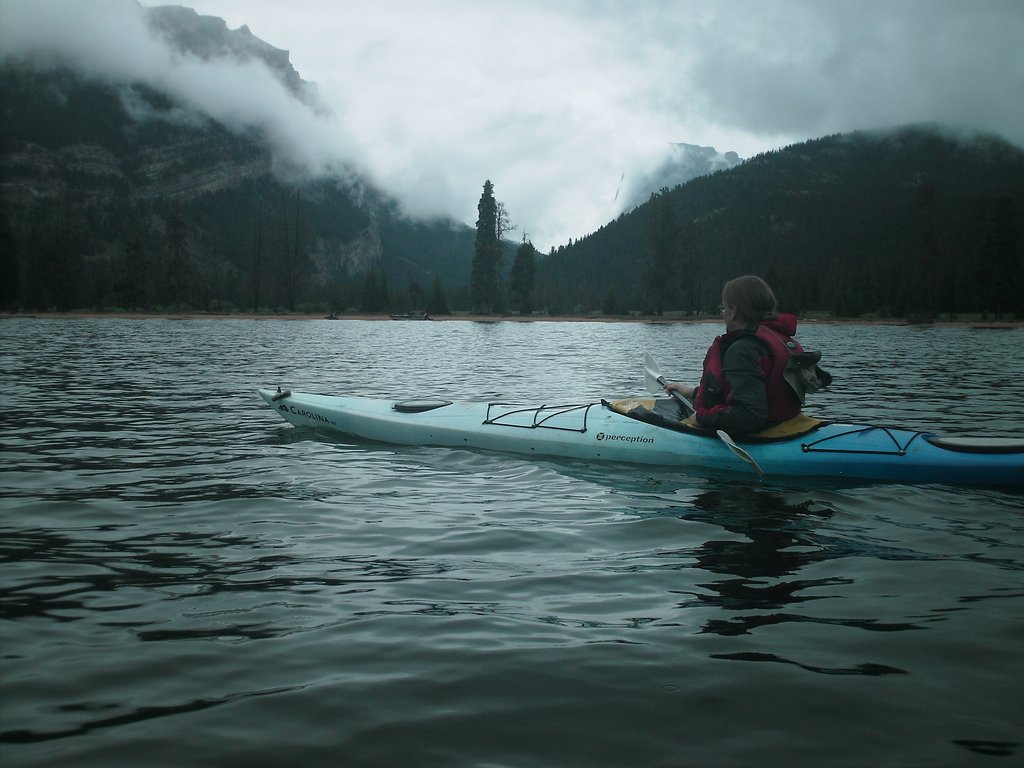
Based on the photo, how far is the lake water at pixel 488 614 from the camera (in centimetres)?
260

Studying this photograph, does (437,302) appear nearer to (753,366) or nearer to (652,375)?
(652,375)

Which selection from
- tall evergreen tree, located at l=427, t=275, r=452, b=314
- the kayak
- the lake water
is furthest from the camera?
tall evergreen tree, located at l=427, t=275, r=452, b=314

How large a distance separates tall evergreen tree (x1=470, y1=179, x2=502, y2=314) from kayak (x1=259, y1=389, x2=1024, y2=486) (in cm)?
6855

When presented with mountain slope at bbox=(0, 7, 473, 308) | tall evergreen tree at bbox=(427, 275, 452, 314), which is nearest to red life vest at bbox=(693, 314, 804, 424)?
tall evergreen tree at bbox=(427, 275, 452, 314)

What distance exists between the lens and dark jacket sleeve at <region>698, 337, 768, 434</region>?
251 inches

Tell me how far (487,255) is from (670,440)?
2786 inches

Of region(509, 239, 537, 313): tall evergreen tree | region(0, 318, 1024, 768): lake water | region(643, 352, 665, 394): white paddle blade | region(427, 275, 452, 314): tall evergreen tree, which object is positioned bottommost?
region(0, 318, 1024, 768): lake water

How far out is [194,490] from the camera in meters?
6.28

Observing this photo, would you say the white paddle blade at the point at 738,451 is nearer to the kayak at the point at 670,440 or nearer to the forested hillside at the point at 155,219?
the kayak at the point at 670,440

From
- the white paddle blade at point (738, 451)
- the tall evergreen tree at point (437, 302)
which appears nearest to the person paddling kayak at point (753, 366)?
the white paddle blade at point (738, 451)

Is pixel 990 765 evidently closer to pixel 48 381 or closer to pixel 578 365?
pixel 48 381

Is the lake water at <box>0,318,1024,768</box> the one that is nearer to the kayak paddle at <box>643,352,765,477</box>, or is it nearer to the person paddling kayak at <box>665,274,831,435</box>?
the kayak paddle at <box>643,352,765,477</box>

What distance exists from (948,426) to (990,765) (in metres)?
8.21

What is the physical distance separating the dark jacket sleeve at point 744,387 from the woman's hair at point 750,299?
23 centimetres
